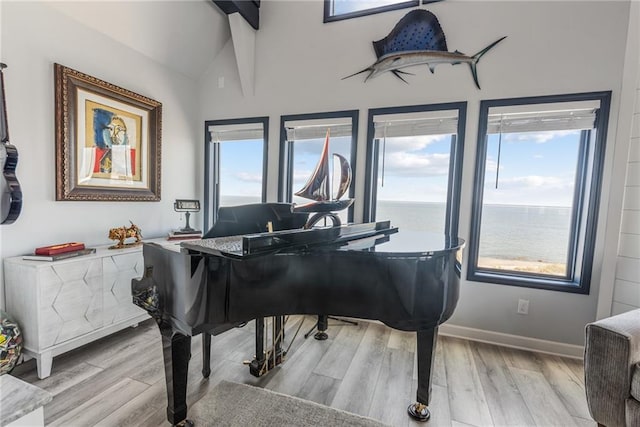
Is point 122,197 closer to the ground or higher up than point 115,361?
higher up

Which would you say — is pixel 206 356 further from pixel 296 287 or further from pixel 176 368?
pixel 296 287

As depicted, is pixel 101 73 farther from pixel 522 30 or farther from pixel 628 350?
pixel 628 350

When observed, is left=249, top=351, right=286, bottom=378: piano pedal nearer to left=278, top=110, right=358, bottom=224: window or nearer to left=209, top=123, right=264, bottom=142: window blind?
left=278, top=110, right=358, bottom=224: window

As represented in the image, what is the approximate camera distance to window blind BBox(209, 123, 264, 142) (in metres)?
3.31

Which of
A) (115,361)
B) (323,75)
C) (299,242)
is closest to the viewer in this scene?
(299,242)

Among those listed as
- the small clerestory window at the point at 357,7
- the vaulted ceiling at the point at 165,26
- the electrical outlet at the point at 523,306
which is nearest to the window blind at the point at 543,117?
the small clerestory window at the point at 357,7

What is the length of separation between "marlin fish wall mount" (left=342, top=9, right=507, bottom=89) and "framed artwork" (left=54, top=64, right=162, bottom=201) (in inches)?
92.7

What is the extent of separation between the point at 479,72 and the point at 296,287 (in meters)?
A: 2.46

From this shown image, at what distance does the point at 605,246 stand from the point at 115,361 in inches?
149

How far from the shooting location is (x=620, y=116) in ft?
6.86

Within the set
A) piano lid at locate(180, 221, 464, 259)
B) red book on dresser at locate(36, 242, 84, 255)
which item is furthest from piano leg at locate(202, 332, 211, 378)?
red book on dresser at locate(36, 242, 84, 255)

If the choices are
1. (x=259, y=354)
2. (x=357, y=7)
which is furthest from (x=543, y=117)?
(x=259, y=354)

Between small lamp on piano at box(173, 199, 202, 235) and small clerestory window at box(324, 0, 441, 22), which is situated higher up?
small clerestory window at box(324, 0, 441, 22)

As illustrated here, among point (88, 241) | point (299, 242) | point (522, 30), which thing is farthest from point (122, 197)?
point (522, 30)
